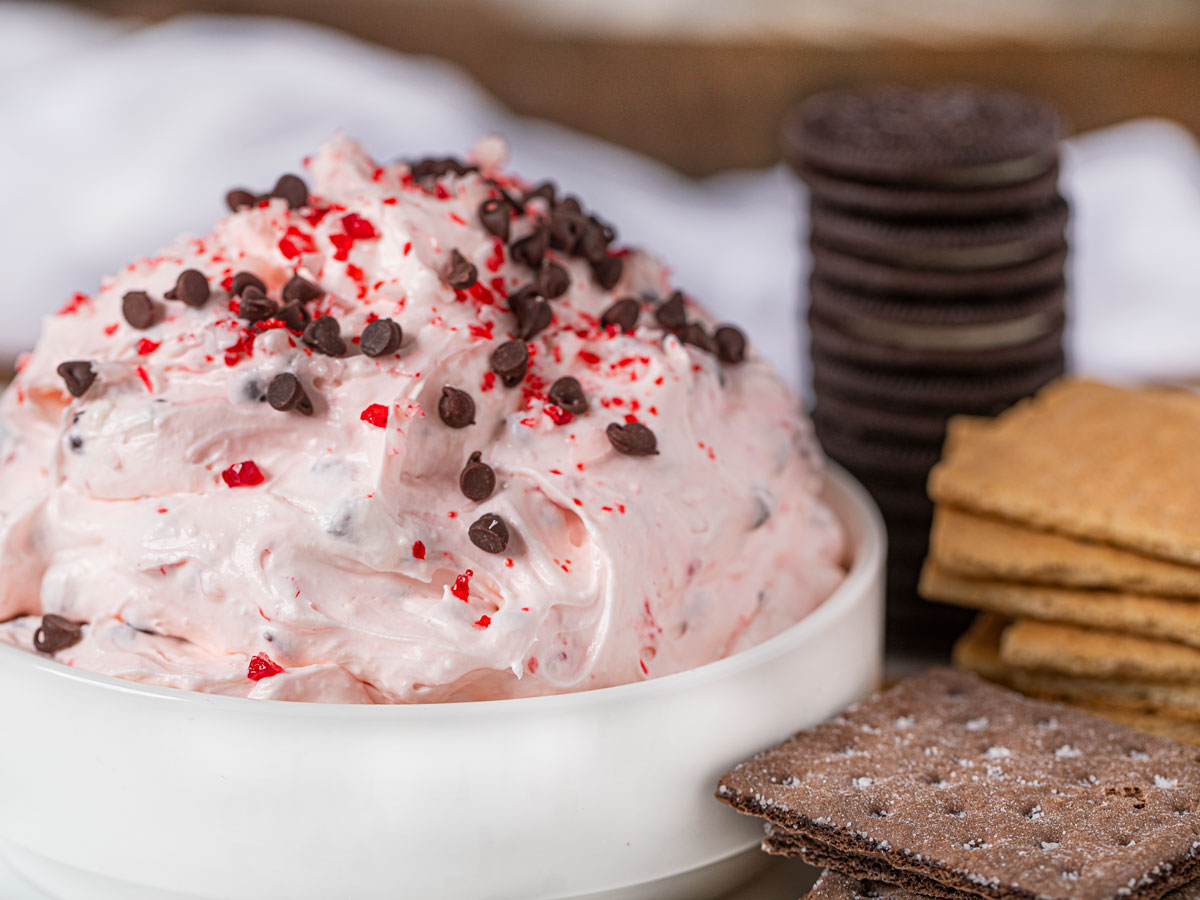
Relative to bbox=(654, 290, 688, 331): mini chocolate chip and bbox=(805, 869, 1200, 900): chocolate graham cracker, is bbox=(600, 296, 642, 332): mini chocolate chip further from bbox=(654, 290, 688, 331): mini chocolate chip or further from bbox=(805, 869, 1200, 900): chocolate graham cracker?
bbox=(805, 869, 1200, 900): chocolate graham cracker

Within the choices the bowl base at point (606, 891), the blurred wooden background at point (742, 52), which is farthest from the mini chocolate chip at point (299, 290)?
the blurred wooden background at point (742, 52)

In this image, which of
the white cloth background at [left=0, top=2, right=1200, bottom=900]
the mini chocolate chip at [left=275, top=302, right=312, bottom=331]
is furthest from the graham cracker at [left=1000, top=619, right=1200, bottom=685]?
the white cloth background at [left=0, top=2, right=1200, bottom=900]

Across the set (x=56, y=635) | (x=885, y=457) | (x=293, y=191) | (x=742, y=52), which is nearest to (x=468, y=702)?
(x=56, y=635)

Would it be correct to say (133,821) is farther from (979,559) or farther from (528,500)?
(979,559)

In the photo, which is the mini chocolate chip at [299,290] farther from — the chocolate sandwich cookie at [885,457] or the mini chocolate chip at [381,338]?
the chocolate sandwich cookie at [885,457]

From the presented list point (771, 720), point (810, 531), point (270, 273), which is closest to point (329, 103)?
point (270, 273)
